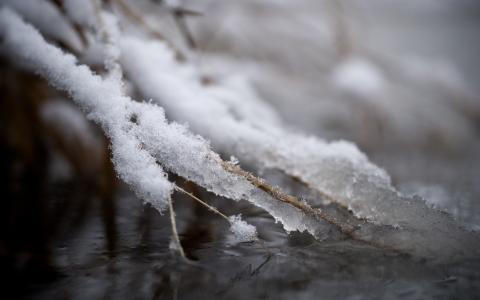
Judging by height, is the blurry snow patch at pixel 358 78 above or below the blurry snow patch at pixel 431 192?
above

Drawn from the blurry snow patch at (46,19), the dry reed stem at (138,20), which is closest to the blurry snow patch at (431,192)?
the dry reed stem at (138,20)

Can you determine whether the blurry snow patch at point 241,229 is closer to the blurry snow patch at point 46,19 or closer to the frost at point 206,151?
the frost at point 206,151

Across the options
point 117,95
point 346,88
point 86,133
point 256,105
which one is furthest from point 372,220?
point 346,88

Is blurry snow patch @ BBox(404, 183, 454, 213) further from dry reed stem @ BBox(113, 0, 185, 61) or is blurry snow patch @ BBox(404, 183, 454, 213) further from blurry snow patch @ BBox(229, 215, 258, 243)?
dry reed stem @ BBox(113, 0, 185, 61)

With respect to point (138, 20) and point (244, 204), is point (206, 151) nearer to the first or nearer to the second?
point (244, 204)

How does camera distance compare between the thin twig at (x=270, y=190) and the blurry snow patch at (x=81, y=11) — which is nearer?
the thin twig at (x=270, y=190)

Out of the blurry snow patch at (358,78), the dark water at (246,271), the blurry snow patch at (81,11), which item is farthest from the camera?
the blurry snow patch at (358,78)

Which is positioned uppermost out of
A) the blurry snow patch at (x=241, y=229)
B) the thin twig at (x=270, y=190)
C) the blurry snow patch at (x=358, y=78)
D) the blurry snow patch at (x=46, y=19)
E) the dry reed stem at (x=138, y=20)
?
the blurry snow patch at (x=358, y=78)

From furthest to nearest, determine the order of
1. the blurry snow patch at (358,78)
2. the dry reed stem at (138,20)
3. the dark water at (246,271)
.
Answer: the blurry snow patch at (358,78) → the dry reed stem at (138,20) → the dark water at (246,271)
